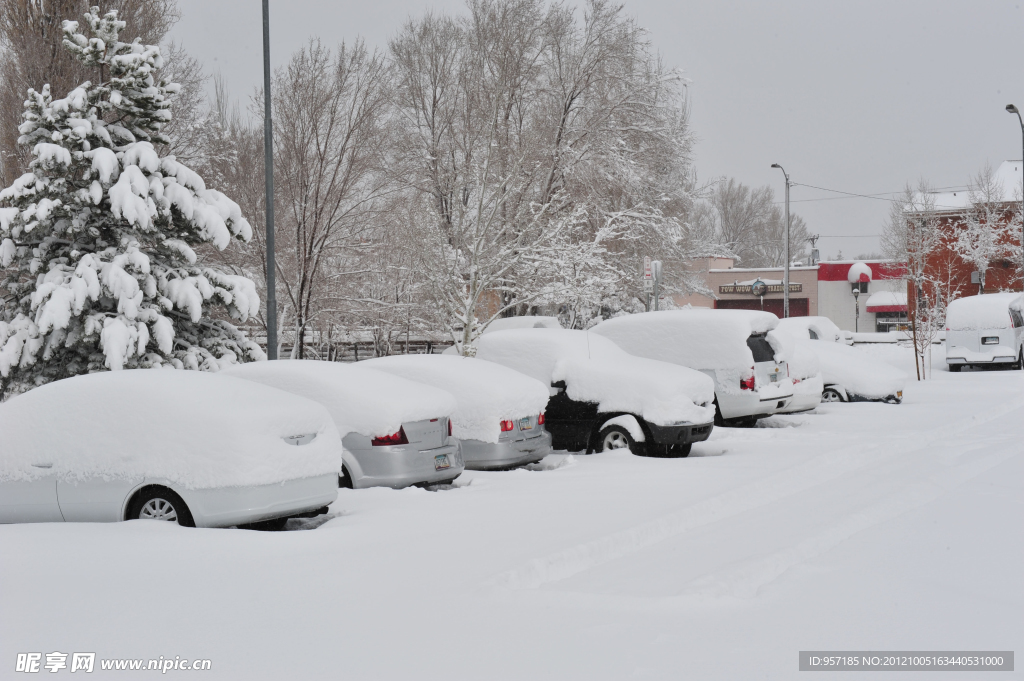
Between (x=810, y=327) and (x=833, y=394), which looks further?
(x=810, y=327)

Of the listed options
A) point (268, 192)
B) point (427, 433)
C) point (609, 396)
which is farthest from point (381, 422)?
point (268, 192)

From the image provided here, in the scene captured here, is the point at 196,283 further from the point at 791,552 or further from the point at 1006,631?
the point at 1006,631

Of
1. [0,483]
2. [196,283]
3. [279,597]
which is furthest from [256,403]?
[196,283]

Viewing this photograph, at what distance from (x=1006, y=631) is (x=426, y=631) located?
112 inches

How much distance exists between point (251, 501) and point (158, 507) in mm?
Answer: 709

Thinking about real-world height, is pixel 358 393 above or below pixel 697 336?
below

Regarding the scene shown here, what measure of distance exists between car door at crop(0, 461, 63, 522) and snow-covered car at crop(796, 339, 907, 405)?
1428 cm

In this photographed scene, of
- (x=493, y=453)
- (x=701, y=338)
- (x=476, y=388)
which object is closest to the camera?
(x=493, y=453)

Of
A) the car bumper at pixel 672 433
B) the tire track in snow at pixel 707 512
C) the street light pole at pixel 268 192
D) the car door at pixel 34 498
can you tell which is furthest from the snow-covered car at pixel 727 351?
the car door at pixel 34 498

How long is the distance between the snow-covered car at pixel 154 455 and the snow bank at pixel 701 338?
7.36m

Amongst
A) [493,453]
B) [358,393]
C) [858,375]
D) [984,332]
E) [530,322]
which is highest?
[530,322]

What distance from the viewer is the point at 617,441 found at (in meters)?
11.8

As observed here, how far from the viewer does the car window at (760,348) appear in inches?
537

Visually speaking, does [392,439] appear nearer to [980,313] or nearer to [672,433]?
[672,433]
